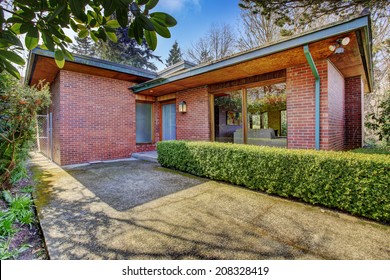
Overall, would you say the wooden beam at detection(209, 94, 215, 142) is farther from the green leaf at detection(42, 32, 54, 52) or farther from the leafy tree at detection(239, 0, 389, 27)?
the green leaf at detection(42, 32, 54, 52)

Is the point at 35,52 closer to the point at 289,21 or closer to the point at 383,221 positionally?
the point at 289,21

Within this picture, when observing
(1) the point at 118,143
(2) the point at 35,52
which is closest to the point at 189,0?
(2) the point at 35,52

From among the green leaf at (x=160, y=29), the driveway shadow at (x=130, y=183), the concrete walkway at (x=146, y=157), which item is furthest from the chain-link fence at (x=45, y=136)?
the green leaf at (x=160, y=29)

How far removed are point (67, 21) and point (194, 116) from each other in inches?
232

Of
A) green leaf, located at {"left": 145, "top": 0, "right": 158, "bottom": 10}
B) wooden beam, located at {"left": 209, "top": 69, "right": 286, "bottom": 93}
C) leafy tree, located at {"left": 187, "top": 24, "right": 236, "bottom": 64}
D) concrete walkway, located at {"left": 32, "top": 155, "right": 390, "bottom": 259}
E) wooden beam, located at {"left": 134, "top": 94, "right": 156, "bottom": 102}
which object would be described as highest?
leafy tree, located at {"left": 187, "top": 24, "right": 236, "bottom": 64}

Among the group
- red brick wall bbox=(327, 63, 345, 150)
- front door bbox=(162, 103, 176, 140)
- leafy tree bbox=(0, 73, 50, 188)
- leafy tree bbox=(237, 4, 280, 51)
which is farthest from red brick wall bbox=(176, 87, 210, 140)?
leafy tree bbox=(237, 4, 280, 51)

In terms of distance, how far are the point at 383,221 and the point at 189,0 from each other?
503cm

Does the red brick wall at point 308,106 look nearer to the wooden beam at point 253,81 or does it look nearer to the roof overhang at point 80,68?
the wooden beam at point 253,81

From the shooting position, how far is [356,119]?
21.7ft

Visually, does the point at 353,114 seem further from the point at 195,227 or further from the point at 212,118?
the point at 195,227

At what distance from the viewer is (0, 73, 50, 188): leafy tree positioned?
12.2 ft

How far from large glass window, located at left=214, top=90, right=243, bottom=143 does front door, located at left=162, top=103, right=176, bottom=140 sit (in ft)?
7.55

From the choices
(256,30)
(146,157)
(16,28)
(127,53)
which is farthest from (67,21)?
(127,53)
